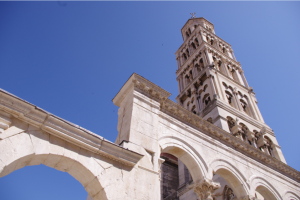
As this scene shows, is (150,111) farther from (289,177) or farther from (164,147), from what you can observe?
(289,177)

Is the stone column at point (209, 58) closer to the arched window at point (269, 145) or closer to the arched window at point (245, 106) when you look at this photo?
the arched window at point (245, 106)

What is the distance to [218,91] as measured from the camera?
19938 millimetres

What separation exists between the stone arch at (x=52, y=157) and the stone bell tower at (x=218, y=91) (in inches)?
461

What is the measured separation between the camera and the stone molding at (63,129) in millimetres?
5668

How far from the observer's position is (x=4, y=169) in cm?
508

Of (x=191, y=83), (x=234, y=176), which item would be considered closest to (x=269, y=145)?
(x=191, y=83)

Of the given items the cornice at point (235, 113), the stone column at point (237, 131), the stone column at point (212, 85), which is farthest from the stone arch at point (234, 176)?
the stone column at point (212, 85)

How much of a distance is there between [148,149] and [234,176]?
192 inches

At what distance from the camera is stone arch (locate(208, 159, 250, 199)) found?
10391 millimetres

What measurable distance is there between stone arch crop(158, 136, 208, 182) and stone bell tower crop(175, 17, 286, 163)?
7257mm

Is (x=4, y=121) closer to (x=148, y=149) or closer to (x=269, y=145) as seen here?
(x=148, y=149)

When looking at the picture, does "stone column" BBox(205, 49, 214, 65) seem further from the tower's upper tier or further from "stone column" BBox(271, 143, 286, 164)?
"stone column" BBox(271, 143, 286, 164)

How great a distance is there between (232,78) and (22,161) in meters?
21.7

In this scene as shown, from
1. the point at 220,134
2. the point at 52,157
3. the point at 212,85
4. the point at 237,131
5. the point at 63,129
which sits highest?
the point at 212,85
